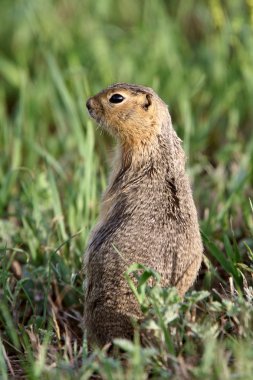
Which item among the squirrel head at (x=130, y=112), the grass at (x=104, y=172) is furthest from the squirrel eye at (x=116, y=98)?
the grass at (x=104, y=172)

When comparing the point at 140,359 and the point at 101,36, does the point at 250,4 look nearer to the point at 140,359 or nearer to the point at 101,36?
the point at 101,36

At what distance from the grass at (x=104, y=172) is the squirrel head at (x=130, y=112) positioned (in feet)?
2.53

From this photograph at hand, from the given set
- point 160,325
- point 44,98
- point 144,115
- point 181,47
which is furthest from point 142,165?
point 181,47

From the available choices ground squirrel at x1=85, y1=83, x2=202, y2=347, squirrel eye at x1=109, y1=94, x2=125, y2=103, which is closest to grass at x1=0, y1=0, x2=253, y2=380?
ground squirrel at x1=85, y1=83, x2=202, y2=347

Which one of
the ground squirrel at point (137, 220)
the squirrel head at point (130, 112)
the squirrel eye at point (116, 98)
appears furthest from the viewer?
the squirrel eye at point (116, 98)

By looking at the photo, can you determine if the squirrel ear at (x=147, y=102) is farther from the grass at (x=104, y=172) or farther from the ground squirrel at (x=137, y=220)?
the grass at (x=104, y=172)

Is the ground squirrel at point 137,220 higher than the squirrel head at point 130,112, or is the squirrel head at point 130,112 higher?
the squirrel head at point 130,112

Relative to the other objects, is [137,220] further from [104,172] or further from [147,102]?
[104,172]

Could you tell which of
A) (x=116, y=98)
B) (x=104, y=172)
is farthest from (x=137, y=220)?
(x=104, y=172)

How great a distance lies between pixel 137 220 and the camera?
176 inches

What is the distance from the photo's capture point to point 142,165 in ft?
15.6

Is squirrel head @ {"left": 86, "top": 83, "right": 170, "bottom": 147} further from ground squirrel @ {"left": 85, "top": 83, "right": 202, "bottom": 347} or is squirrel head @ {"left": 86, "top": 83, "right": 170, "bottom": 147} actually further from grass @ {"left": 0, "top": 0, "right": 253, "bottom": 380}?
grass @ {"left": 0, "top": 0, "right": 253, "bottom": 380}

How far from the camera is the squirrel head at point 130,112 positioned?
16.0 feet

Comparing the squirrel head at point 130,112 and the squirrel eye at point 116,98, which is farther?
the squirrel eye at point 116,98
